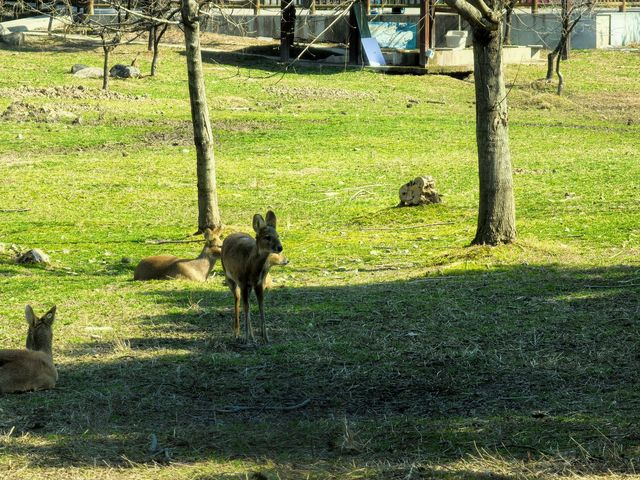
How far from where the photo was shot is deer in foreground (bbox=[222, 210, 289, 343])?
884cm

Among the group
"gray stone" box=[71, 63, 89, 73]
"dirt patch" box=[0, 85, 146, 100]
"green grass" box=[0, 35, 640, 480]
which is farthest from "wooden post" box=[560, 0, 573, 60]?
"gray stone" box=[71, 63, 89, 73]

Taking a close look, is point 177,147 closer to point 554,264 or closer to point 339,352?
point 554,264

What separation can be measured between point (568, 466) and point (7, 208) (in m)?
14.0

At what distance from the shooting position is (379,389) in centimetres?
767

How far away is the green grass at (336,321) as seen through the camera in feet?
21.1

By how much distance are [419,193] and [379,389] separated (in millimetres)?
8992

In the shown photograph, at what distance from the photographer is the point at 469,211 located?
53.9ft

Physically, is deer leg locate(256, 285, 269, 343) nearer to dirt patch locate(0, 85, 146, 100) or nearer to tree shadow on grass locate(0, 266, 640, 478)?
tree shadow on grass locate(0, 266, 640, 478)

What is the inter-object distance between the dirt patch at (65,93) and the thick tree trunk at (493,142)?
2102 cm

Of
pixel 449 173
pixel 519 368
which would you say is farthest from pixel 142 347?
pixel 449 173


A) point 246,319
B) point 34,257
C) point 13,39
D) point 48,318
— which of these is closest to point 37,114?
point 34,257

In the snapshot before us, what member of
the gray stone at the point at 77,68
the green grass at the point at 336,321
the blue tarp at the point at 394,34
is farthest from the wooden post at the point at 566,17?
the gray stone at the point at 77,68

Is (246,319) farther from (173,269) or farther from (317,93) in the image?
(317,93)

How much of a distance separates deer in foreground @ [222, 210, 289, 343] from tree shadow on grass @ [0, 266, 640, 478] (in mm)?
294
